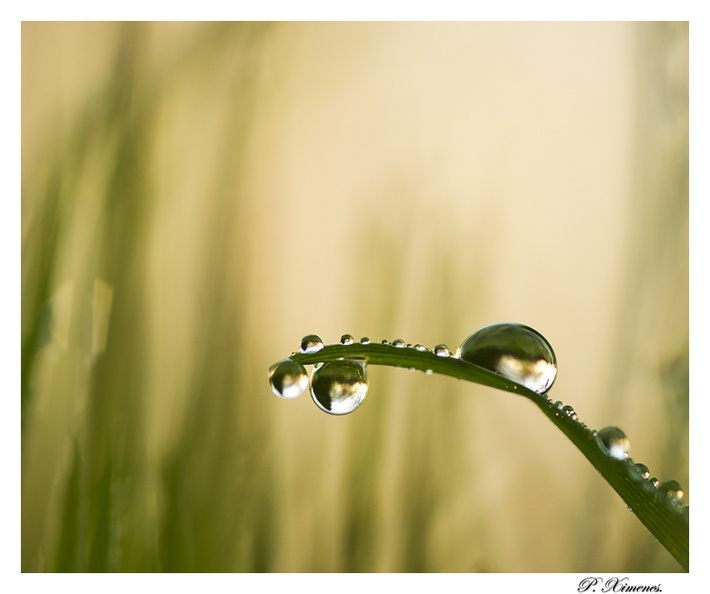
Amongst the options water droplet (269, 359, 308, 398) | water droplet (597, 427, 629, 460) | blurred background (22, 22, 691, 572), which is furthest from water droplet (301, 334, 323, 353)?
blurred background (22, 22, 691, 572)

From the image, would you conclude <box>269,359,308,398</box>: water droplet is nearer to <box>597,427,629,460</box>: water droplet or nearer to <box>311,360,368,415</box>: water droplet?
<box>311,360,368,415</box>: water droplet

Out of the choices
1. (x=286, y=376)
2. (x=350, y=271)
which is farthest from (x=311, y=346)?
(x=350, y=271)

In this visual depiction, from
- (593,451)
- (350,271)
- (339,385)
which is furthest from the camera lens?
(350,271)

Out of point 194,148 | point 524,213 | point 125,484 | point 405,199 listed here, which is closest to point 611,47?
point 524,213

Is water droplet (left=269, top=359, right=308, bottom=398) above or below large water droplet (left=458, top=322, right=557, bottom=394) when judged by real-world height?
below

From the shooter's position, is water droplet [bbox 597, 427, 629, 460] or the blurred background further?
the blurred background

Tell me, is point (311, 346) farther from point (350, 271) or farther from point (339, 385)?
point (350, 271)

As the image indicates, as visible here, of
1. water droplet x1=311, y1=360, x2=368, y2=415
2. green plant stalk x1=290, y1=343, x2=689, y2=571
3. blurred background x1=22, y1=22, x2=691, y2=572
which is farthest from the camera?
blurred background x1=22, y1=22, x2=691, y2=572
